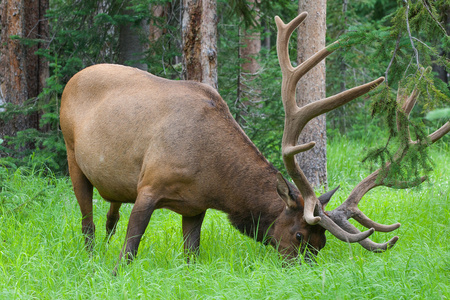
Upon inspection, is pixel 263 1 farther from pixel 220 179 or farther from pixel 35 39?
pixel 220 179

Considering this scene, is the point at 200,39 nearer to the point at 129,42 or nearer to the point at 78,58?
the point at 78,58

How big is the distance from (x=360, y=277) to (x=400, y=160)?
1.34 meters

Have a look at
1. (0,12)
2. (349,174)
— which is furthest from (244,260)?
(0,12)

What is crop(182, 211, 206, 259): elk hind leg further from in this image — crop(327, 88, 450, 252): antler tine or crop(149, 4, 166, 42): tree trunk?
crop(149, 4, 166, 42): tree trunk

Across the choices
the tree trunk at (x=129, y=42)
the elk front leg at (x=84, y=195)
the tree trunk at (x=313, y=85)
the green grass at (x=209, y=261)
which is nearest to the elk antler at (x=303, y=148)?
the green grass at (x=209, y=261)

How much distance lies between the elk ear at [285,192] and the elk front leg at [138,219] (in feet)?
3.66

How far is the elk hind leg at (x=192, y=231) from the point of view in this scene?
5.21 metres

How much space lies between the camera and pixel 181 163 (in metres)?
4.62

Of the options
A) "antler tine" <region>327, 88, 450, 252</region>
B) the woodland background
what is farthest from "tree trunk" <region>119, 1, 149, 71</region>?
"antler tine" <region>327, 88, 450, 252</region>

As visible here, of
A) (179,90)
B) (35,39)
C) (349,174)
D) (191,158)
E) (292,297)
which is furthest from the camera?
(349,174)

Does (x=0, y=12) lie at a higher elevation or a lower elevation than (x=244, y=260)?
higher

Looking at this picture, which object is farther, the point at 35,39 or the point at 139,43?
the point at 139,43

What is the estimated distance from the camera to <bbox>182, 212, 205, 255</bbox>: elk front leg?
521 centimetres

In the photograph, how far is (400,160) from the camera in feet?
15.5
